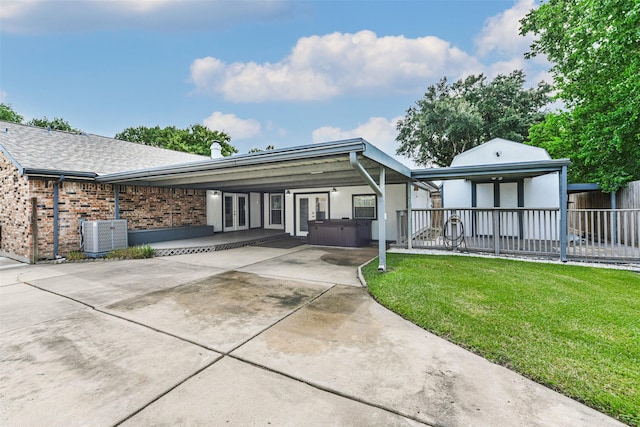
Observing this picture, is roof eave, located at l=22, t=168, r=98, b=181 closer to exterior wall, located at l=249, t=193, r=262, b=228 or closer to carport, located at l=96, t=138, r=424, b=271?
carport, located at l=96, t=138, r=424, b=271

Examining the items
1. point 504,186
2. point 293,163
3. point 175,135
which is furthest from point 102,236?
point 175,135

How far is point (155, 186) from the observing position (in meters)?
10.4

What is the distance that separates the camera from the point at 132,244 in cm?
945

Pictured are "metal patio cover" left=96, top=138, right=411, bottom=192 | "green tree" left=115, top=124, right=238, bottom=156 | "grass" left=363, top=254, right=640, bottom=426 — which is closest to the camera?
"grass" left=363, top=254, right=640, bottom=426

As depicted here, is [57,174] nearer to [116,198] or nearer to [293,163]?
[116,198]

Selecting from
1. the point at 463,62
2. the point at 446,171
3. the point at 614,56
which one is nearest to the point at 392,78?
the point at 463,62

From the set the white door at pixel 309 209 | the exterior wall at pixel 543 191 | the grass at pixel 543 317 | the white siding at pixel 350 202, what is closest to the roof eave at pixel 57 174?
the white siding at pixel 350 202

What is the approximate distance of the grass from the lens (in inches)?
89.3

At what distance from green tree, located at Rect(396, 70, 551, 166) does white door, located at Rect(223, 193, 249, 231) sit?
14647 millimetres

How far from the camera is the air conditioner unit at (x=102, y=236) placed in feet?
26.2

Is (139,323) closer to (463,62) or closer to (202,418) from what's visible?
(202,418)

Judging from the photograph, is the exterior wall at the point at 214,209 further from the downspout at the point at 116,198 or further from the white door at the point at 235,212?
the downspout at the point at 116,198

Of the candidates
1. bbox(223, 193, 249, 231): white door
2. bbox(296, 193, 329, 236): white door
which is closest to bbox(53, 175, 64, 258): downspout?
bbox(223, 193, 249, 231): white door

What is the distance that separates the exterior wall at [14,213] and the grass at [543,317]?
951 centimetres
